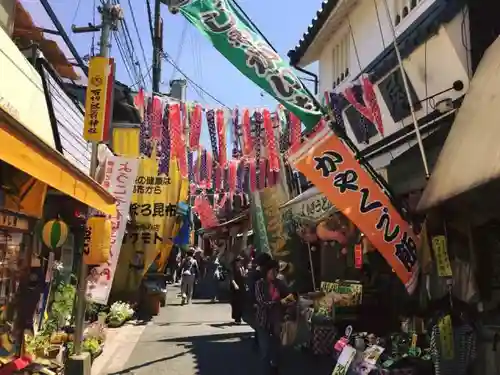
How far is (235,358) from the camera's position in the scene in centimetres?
1156

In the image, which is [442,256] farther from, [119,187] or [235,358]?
[119,187]

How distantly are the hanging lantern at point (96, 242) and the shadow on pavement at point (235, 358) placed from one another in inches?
121

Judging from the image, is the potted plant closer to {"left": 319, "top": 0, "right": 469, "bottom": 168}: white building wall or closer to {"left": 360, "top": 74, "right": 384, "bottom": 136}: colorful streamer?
{"left": 319, "top": 0, "right": 469, "bottom": 168}: white building wall

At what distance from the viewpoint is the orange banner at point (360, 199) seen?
6949mm

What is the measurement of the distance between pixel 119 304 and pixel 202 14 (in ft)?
33.0

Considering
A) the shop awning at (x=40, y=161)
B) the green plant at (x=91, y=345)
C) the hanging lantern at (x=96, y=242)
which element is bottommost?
the green plant at (x=91, y=345)

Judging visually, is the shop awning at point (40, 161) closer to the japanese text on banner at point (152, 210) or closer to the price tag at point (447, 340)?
the price tag at point (447, 340)

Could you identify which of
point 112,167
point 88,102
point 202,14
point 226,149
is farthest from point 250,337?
point 202,14

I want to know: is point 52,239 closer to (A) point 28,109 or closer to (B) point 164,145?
(A) point 28,109

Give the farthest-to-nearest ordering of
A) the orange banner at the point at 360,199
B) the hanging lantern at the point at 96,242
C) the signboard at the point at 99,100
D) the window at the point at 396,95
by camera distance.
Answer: the window at the point at 396,95 < the signboard at the point at 99,100 < the hanging lantern at the point at 96,242 < the orange banner at the point at 360,199

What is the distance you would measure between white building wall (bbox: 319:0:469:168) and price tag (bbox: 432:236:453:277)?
298 centimetres

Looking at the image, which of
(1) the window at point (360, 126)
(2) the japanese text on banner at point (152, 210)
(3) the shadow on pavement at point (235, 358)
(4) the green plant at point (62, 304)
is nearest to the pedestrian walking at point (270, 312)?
(3) the shadow on pavement at point (235, 358)

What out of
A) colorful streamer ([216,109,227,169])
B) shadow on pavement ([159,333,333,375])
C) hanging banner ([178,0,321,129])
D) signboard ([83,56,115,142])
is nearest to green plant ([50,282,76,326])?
shadow on pavement ([159,333,333,375])

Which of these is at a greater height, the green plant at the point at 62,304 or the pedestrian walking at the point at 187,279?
the pedestrian walking at the point at 187,279
